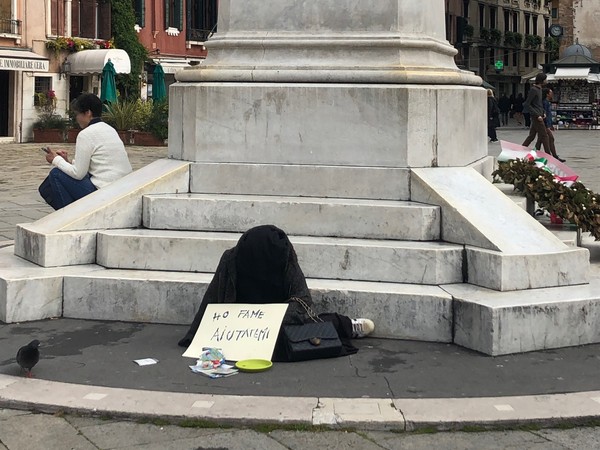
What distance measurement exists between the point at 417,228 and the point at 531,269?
0.80 meters

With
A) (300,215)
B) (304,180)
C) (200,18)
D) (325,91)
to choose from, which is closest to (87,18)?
(200,18)

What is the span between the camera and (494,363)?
5027 millimetres

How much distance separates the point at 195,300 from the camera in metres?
5.77

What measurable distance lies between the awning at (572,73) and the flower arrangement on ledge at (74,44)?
16.6 metres

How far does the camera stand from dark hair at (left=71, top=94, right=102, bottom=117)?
7.43 meters

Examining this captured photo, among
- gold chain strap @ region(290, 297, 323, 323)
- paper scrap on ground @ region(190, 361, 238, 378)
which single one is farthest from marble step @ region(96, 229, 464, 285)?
paper scrap on ground @ region(190, 361, 238, 378)

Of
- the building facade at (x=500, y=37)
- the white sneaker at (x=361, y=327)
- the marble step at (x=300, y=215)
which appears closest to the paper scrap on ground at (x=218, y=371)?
the white sneaker at (x=361, y=327)

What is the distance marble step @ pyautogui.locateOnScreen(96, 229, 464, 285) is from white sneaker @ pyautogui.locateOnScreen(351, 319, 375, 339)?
0.43 meters

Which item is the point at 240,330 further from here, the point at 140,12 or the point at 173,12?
the point at 173,12

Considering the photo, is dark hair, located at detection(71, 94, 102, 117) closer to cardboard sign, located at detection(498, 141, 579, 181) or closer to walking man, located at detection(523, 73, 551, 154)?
cardboard sign, located at detection(498, 141, 579, 181)

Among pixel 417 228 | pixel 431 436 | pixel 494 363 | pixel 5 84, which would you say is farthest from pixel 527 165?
pixel 5 84

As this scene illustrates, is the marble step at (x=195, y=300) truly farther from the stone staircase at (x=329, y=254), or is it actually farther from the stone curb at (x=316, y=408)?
the stone curb at (x=316, y=408)

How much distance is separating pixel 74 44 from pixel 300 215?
91.5ft

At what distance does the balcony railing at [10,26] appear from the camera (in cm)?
3083
